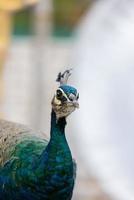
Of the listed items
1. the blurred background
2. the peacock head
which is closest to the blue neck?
the peacock head

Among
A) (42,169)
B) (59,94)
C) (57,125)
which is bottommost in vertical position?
(42,169)

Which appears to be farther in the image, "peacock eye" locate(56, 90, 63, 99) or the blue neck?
the blue neck

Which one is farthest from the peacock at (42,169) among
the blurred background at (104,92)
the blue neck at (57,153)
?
the blurred background at (104,92)

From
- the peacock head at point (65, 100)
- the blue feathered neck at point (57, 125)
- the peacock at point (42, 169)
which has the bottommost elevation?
the peacock at point (42, 169)

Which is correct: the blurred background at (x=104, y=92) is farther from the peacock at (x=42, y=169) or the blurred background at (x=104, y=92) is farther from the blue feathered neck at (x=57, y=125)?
the blue feathered neck at (x=57, y=125)

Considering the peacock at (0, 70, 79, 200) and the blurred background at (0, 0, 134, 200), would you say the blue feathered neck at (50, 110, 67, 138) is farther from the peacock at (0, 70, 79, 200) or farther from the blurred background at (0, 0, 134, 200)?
the blurred background at (0, 0, 134, 200)

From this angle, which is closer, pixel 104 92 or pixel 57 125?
pixel 57 125

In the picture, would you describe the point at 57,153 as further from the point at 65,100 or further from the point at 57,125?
the point at 65,100

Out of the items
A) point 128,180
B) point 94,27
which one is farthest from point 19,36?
point 128,180

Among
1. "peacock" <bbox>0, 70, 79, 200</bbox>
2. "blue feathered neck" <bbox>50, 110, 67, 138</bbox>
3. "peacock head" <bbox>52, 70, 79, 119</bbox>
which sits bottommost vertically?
"peacock" <bbox>0, 70, 79, 200</bbox>

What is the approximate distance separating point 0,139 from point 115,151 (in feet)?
6.59

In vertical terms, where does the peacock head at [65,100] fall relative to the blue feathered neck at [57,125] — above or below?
above

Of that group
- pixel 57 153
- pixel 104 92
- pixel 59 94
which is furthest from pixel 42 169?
pixel 104 92

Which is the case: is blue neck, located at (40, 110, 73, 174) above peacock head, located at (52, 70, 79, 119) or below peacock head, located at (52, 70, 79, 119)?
below
